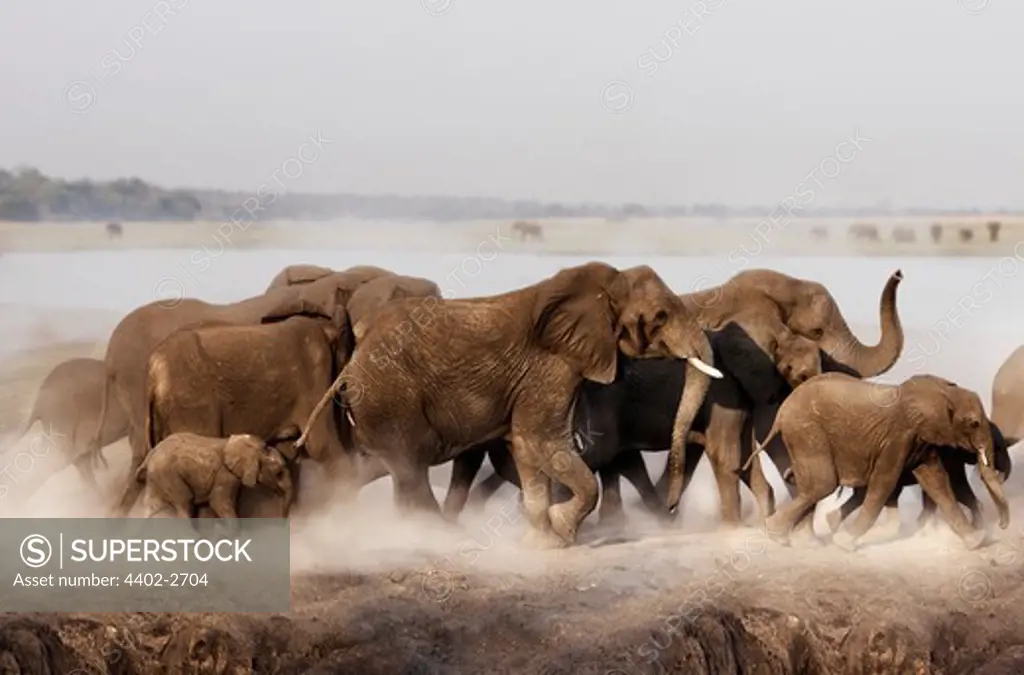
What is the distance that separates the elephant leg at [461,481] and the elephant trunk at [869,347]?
213 centimetres

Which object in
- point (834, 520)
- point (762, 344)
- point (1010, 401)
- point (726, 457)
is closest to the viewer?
point (834, 520)

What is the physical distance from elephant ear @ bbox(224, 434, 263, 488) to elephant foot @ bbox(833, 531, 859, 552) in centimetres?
321

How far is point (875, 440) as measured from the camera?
12875 mm

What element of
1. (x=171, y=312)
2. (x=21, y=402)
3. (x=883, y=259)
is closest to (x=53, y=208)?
(x=21, y=402)

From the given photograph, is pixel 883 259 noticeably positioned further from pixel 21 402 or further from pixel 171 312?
pixel 171 312

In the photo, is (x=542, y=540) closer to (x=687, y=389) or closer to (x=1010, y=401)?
(x=687, y=389)

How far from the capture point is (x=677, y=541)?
13117 millimetres

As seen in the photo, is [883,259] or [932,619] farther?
[883,259]

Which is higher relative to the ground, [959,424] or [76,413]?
[959,424]

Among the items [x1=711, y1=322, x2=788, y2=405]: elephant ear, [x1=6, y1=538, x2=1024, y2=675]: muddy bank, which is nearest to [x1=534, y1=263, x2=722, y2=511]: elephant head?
[x1=711, y1=322, x2=788, y2=405]: elephant ear

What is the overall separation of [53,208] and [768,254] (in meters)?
7.75

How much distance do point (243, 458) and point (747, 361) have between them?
308 centimetres

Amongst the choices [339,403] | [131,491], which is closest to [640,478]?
[339,403]

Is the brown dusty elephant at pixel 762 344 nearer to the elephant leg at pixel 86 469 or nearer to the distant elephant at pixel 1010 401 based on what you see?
the distant elephant at pixel 1010 401
